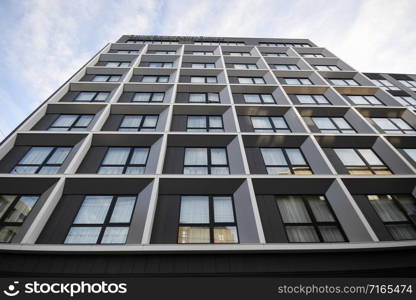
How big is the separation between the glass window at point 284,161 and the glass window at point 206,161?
2.14 metres

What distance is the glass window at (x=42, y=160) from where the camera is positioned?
917 centimetres

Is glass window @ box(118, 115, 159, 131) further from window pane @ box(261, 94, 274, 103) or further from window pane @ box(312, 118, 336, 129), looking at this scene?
window pane @ box(312, 118, 336, 129)

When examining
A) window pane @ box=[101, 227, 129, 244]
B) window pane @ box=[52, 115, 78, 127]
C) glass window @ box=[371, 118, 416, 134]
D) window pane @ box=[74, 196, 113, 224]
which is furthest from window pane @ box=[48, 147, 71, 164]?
glass window @ box=[371, 118, 416, 134]

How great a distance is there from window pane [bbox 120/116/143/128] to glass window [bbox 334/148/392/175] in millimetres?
11430

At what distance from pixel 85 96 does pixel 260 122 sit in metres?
12.4

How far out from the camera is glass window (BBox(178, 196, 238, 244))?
716cm

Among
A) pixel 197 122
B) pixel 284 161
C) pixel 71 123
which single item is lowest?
pixel 284 161

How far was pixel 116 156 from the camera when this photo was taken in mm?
10016

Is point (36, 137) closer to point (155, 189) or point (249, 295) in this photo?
point (155, 189)

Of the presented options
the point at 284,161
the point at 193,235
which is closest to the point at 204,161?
the point at 193,235

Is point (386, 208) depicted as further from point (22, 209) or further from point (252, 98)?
point (22, 209)

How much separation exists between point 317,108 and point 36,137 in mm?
15761

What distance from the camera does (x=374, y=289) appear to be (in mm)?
5125

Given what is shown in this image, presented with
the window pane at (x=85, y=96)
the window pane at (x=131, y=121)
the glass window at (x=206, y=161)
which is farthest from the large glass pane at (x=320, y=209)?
the window pane at (x=85, y=96)
